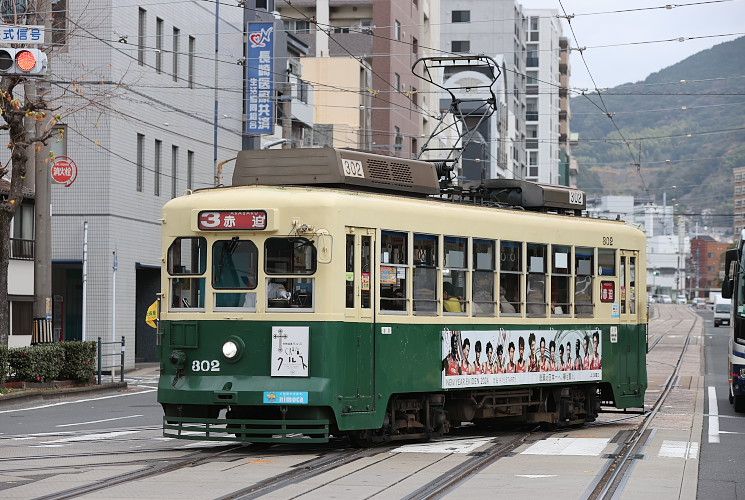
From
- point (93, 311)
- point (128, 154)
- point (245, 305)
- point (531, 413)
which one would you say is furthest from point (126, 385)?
point (245, 305)

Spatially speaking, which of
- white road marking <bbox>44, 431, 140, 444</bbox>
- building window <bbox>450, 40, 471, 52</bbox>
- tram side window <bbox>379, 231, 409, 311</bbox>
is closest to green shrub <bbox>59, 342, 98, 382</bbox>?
white road marking <bbox>44, 431, 140, 444</bbox>

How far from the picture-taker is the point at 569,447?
50.6ft

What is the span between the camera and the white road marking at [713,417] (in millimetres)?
17203

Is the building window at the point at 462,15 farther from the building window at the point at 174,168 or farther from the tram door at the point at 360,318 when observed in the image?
the tram door at the point at 360,318

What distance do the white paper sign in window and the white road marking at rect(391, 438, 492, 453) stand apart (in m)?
1.52

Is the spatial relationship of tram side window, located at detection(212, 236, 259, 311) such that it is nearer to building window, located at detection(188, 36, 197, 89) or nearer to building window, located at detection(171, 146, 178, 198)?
building window, located at detection(171, 146, 178, 198)

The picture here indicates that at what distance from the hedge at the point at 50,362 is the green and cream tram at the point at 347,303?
13150mm

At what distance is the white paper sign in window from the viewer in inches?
550

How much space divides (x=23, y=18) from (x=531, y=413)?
16046mm

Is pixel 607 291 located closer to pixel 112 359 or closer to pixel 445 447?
pixel 445 447

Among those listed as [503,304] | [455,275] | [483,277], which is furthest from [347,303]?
[503,304]

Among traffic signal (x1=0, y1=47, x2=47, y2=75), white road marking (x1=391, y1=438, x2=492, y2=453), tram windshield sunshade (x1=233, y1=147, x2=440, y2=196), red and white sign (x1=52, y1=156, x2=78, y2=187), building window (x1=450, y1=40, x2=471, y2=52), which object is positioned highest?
building window (x1=450, y1=40, x2=471, y2=52)

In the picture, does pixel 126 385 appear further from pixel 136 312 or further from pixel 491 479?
pixel 491 479

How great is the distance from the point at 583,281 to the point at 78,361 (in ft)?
47.6
